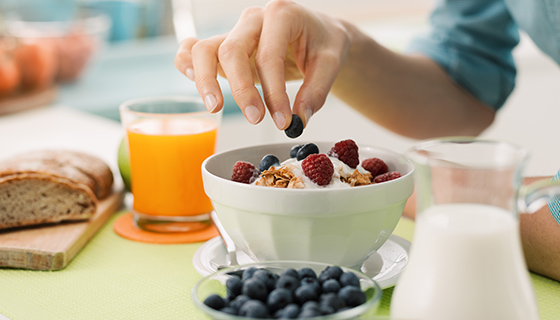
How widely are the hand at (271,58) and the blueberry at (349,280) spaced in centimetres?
28

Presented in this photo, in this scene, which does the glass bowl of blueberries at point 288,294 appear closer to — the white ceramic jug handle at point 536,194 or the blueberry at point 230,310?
the blueberry at point 230,310

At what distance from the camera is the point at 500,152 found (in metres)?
0.50

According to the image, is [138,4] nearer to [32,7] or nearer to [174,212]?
[32,7]

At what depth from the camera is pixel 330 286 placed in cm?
53

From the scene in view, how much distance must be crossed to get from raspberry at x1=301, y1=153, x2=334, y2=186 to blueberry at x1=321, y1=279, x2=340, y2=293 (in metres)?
0.19

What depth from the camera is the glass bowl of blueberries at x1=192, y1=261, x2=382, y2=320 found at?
495mm

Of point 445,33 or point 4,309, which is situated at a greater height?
point 445,33

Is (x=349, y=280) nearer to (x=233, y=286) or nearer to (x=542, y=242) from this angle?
(x=233, y=286)

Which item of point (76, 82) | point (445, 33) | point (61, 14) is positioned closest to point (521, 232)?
point (445, 33)

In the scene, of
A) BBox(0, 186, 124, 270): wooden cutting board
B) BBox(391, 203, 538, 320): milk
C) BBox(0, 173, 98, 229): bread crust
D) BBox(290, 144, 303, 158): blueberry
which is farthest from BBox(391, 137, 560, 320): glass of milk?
BBox(0, 173, 98, 229): bread crust

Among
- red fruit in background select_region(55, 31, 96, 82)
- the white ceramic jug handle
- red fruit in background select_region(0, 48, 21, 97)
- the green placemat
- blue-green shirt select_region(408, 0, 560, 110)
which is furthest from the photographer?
red fruit in background select_region(55, 31, 96, 82)

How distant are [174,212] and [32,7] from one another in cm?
203

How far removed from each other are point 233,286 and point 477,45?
1143 millimetres

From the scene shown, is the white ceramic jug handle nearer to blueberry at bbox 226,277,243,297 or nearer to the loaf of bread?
blueberry at bbox 226,277,243,297
